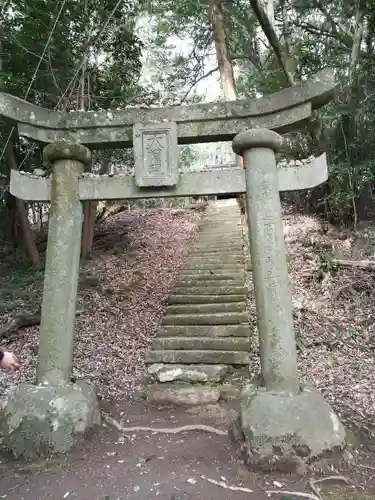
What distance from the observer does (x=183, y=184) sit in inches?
171

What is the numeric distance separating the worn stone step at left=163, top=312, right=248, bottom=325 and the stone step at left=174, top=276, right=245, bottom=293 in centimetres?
93

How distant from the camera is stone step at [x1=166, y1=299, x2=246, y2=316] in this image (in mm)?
6610

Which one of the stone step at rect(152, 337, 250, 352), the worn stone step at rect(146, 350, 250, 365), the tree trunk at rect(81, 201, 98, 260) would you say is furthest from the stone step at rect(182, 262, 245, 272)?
the worn stone step at rect(146, 350, 250, 365)

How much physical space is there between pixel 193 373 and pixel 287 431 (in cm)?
193

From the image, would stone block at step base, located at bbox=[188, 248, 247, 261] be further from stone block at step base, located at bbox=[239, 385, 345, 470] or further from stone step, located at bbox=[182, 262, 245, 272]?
stone block at step base, located at bbox=[239, 385, 345, 470]

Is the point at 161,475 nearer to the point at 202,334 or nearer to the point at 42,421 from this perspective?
the point at 42,421

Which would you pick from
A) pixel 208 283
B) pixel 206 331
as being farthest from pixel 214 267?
pixel 206 331

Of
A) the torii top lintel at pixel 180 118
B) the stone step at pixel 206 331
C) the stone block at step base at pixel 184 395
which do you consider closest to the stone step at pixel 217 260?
the stone step at pixel 206 331

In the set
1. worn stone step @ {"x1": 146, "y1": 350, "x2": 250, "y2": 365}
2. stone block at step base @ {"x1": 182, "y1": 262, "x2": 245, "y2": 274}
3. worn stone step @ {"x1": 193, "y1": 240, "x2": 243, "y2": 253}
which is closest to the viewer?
A: worn stone step @ {"x1": 146, "y1": 350, "x2": 250, "y2": 365}

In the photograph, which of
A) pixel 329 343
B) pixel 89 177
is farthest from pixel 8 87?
pixel 329 343

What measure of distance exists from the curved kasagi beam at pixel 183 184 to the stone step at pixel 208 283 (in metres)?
3.27

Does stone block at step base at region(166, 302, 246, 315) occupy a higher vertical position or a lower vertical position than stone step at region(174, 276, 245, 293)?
lower

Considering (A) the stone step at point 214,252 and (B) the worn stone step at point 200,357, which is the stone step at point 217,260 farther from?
(B) the worn stone step at point 200,357

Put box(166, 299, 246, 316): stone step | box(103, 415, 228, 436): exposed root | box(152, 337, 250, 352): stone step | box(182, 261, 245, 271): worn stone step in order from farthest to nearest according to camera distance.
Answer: box(182, 261, 245, 271): worn stone step < box(166, 299, 246, 316): stone step < box(152, 337, 250, 352): stone step < box(103, 415, 228, 436): exposed root
